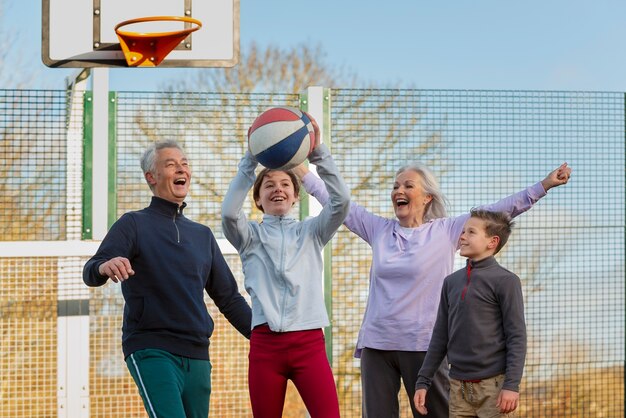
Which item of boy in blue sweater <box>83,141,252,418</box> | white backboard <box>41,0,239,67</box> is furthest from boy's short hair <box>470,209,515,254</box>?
white backboard <box>41,0,239,67</box>

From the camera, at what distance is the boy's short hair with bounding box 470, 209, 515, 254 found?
4.23 metres

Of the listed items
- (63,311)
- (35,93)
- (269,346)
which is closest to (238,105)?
(35,93)

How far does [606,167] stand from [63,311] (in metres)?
4.07

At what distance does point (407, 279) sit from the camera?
4520 millimetres

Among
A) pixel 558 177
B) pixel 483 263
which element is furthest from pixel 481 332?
pixel 558 177

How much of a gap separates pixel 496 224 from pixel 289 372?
1.09 m

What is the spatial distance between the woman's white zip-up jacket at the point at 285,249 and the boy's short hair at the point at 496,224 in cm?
64

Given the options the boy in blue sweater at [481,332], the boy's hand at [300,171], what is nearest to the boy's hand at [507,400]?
the boy in blue sweater at [481,332]

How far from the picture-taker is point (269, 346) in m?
4.01

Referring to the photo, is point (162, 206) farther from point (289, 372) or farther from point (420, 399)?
point (420, 399)

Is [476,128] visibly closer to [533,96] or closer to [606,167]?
[533,96]

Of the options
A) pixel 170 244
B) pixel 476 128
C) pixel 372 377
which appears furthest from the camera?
pixel 476 128

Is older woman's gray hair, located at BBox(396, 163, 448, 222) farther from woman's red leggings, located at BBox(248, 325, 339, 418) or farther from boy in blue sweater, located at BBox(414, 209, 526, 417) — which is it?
woman's red leggings, located at BBox(248, 325, 339, 418)

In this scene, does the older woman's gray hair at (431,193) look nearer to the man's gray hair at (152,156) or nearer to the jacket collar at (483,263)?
the jacket collar at (483,263)
